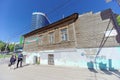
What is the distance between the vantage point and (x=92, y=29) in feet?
38.3

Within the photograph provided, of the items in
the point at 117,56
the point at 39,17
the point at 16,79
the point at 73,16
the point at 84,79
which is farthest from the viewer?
the point at 39,17

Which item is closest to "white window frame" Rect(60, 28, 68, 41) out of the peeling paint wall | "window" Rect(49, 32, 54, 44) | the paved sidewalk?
the peeling paint wall

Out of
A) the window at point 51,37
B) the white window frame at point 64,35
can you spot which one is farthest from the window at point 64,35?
the window at point 51,37

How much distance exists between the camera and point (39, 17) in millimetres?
34219

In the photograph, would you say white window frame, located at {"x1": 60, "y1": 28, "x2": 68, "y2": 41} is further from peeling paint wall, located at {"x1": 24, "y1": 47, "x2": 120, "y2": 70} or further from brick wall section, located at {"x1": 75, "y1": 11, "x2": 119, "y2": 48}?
brick wall section, located at {"x1": 75, "y1": 11, "x2": 119, "y2": 48}

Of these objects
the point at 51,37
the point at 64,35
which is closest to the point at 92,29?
the point at 64,35

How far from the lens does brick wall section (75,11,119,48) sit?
1053cm

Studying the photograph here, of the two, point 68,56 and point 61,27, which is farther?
point 61,27

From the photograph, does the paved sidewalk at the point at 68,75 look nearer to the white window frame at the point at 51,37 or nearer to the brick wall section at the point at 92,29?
the brick wall section at the point at 92,29

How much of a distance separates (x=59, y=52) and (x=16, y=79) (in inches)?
286

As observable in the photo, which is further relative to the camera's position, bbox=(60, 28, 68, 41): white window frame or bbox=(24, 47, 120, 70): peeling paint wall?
bbox=(60, 28, 68, 41): white window frame

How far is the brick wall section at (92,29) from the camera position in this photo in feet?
34.6

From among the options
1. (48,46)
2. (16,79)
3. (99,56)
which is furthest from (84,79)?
(48,46)

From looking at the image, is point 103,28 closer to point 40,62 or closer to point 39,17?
point 40,62
